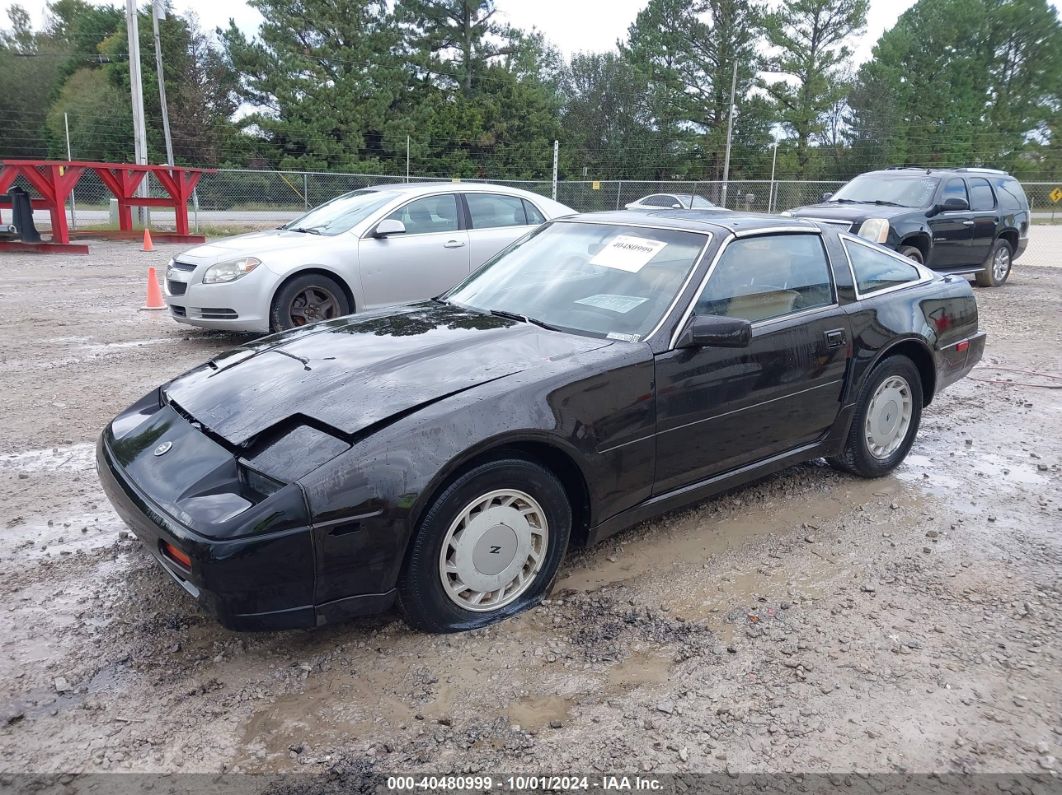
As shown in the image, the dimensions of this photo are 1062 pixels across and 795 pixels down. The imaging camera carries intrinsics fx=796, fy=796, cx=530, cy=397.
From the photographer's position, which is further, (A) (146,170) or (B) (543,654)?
(A) (146,170)

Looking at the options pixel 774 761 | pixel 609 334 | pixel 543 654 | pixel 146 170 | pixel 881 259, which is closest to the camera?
pixel 774 761

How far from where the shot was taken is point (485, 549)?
2.99 metres

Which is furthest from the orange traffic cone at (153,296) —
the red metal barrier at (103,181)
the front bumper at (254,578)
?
the front bumper at (254,578)

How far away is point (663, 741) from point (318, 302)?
598 centimetres

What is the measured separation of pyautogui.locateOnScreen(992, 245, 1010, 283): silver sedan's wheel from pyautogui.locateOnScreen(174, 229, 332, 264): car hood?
11.1 meters

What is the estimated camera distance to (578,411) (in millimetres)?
3141

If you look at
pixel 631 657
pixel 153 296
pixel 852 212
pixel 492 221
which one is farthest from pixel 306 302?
pixel 852 212

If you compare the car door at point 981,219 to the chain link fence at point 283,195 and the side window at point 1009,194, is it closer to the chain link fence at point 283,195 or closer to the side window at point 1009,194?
the side window at point 1009,194

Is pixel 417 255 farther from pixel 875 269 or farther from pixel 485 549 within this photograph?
pixel 485 549

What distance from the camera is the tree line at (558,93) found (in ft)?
136

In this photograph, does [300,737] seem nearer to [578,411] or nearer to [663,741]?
[663,741]

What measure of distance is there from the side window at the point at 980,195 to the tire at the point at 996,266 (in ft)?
2.46

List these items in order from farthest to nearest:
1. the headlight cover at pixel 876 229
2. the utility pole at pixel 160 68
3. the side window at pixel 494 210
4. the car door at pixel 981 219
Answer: the utility pole at pixel 160 68 → the car door at pixel 981 219 → the headlight cover at pixel 876 229 → the side window at pixel 494 210

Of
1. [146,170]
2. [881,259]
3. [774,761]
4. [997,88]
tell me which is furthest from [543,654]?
[997,88]
